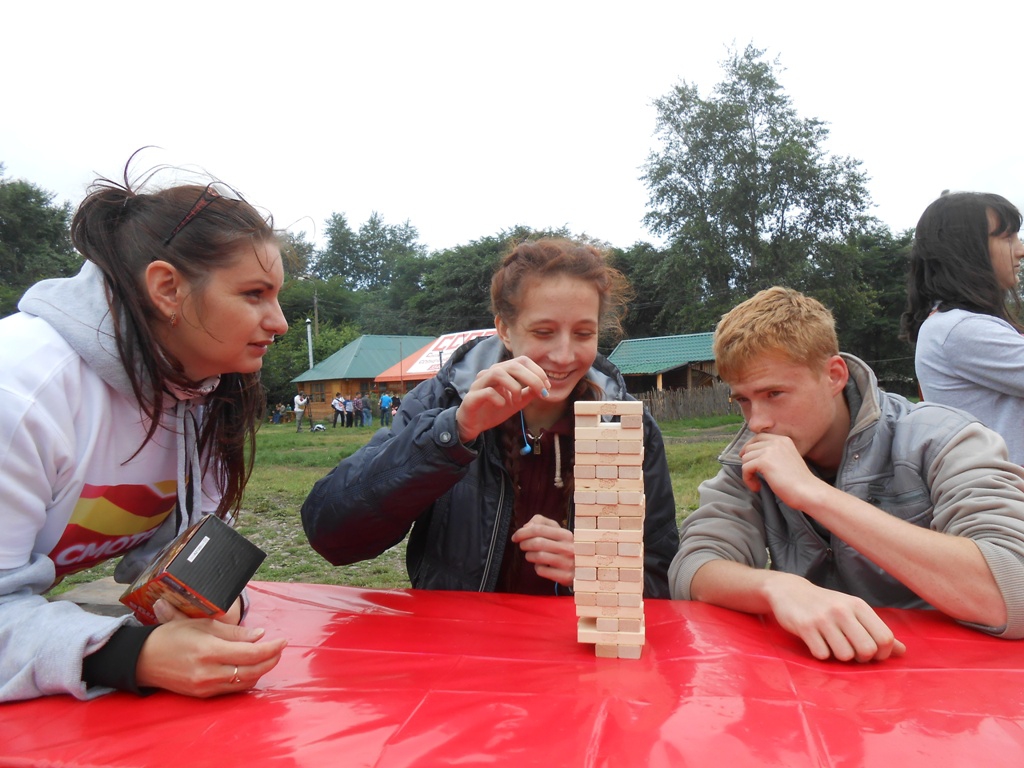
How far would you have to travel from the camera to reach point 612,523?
1.46 meters

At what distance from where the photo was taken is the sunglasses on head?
175 centimetres

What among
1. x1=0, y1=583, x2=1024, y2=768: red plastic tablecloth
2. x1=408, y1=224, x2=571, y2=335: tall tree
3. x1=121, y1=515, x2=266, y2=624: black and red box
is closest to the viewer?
x1=0, y1=583, x2=1024, y2=768: red plastic tablecloth

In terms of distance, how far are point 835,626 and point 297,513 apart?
8.09 meters

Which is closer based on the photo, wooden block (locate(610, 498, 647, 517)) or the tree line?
wooden block (locate(610, 498, 647, 517))

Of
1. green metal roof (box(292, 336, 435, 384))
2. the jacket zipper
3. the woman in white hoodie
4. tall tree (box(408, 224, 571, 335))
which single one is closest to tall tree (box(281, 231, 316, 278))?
the woman in white hoodie

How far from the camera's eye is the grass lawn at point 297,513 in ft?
19.4

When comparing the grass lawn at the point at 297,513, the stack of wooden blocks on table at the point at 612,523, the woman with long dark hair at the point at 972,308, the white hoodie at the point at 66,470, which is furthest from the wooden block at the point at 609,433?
the grass lawn at the point at 297,513

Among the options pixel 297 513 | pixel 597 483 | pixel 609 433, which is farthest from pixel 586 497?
pixel 297 513

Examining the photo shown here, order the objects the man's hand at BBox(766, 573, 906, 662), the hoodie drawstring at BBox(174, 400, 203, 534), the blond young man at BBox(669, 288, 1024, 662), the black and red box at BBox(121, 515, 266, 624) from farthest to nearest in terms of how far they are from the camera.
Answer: the hoodie drawstring at BBox(174, 400, 203, 534), the blond young man at BBox(669, 288, 1024, 662), the man's hand at BBox(766, 573, 906, 662), the black and red box at BBox(121, 515, 266, 624)

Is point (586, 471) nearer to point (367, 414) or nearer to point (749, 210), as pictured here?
point (749, 210)

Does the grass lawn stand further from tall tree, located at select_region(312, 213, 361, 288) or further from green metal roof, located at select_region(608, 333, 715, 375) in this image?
tall tree, located at select_region(312, 213, 361, 288)

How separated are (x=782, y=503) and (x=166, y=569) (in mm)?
1571

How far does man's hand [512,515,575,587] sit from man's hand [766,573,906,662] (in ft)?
1.81

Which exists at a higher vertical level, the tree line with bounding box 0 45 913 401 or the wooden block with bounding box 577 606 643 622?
Result: the tree line with bounding box 0 45 913 401
